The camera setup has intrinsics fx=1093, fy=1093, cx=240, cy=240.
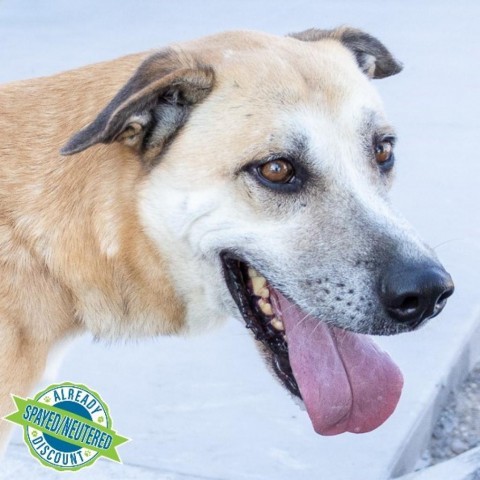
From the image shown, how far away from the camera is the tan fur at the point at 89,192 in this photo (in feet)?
9.29

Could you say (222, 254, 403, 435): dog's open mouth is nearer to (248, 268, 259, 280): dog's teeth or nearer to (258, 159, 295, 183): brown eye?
(248, 268, 259, 280): dog's teeth

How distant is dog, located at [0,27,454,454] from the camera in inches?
109

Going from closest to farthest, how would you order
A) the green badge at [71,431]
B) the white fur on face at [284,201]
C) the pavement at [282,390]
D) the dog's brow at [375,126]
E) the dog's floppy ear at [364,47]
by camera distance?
1. the white fur on face at [284,201]
2. the dog's brow at [375,126]
3. the green badge at [71,431]
4. the dog's floppy ear at [364,47]
5. the pavement at [282,390]

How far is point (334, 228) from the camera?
9.12ft

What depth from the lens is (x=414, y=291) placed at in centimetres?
265

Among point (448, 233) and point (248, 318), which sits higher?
point (248, 318)

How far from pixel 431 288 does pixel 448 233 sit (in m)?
2.31

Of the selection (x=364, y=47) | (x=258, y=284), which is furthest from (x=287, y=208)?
(x=364, y=47)

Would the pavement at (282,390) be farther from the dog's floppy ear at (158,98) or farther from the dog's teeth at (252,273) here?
the dog's floppy ear at (158,98)

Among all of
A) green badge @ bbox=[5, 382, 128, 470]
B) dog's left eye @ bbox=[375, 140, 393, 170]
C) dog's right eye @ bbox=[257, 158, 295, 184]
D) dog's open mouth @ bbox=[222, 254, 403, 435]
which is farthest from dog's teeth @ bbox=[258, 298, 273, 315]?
green badge @ bbox=[5, 382, 128, 470]

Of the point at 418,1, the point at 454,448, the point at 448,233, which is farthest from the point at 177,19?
the point at 454,448

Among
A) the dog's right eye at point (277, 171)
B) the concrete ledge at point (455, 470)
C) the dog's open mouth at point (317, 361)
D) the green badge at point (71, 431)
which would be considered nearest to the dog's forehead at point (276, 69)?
the dog's right eye at point (277, 171)

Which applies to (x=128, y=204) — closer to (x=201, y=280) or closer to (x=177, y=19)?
(x=201, y=280)

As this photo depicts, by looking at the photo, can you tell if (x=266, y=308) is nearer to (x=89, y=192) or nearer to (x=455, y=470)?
(x=89, y=192)
